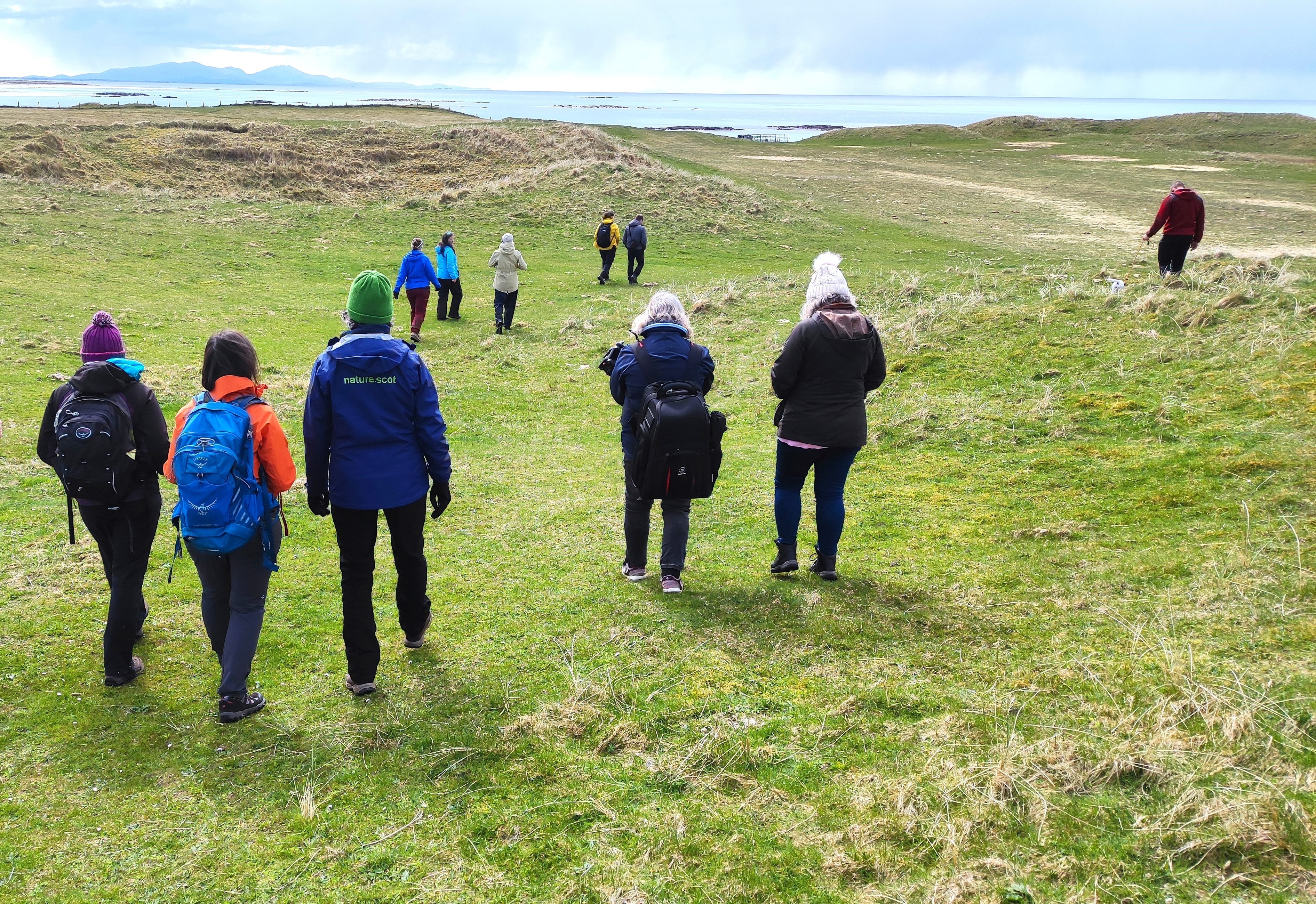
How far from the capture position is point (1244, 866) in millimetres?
2900

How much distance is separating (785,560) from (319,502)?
311cm

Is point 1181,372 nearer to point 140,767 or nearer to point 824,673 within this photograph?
point 824,673

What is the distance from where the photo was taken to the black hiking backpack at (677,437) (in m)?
5.18

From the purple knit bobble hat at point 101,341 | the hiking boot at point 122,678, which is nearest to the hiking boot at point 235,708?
the hiking boot at point 122,678

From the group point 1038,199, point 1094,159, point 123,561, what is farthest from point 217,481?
point 1094,159

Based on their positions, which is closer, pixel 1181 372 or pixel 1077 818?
pixel 1077 818

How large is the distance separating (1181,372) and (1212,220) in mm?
23234

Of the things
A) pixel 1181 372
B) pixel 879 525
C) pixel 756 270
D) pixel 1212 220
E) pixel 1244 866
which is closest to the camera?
pixel 1244 866

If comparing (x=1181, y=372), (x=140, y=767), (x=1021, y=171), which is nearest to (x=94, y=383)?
(x=140, y=767)

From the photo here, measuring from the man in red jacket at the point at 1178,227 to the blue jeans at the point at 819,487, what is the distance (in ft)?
31.6

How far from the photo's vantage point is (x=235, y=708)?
4355mm

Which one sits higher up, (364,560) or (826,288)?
(826,288)

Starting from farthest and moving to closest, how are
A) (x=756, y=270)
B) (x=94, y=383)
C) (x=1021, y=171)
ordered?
(x=1021, y=171) < (x=756, y=270) < (x=94, y=383)

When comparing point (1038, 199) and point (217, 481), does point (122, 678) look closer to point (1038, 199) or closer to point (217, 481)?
point (217, 481)
